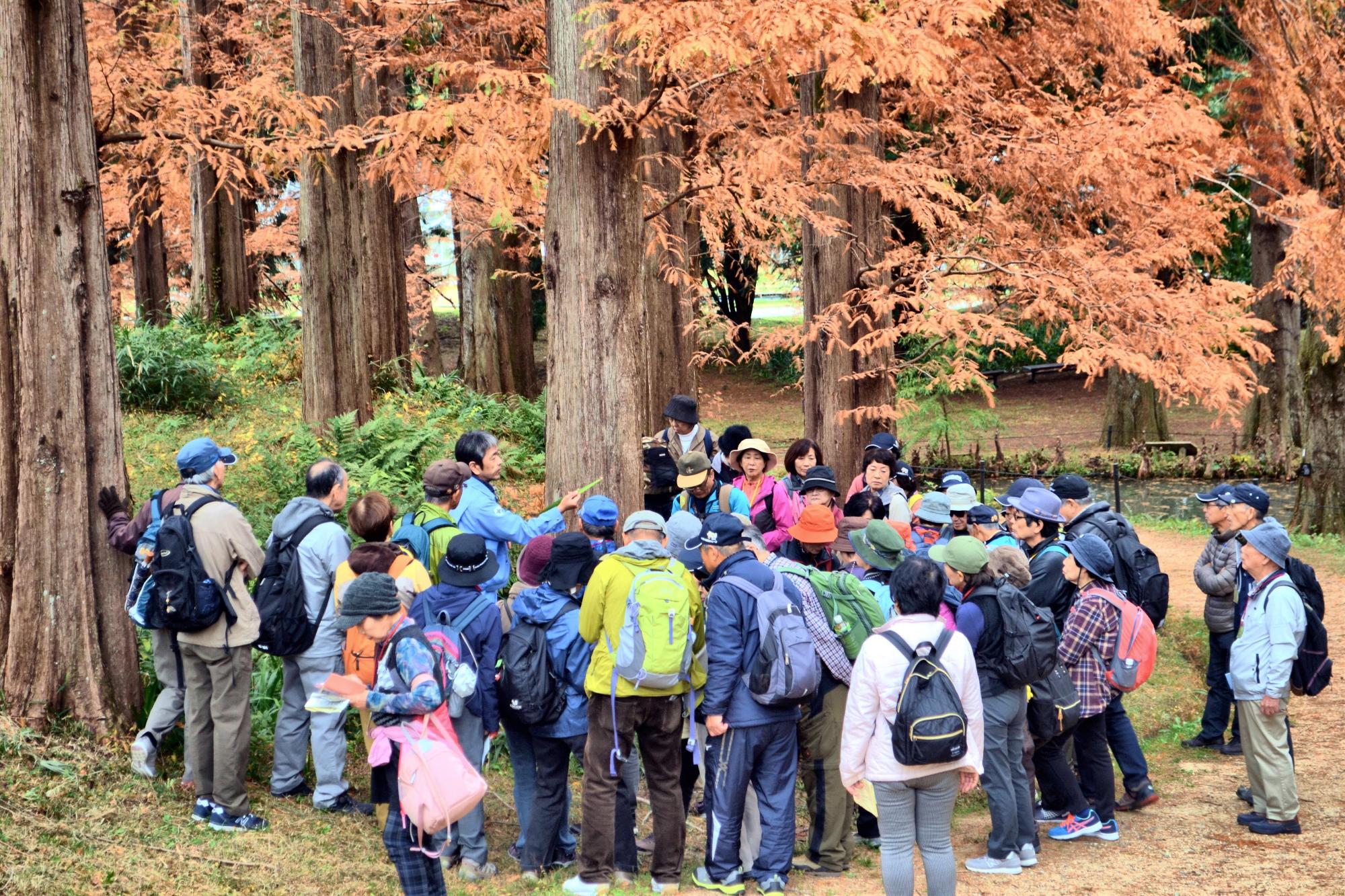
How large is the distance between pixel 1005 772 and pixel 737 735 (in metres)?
1.48

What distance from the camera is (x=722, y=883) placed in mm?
5645

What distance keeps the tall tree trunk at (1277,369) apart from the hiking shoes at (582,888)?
71.2ft

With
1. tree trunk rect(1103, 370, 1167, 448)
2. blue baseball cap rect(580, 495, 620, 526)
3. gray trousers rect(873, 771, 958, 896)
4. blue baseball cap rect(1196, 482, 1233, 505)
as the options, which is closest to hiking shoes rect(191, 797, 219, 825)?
blue baseball cap rect(580, 495, 620, 526)

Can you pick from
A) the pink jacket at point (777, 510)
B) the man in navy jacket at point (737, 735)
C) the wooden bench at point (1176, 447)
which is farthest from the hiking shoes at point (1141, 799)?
the wooden bench at point (1176, 447)

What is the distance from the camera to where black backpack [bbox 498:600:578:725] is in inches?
219

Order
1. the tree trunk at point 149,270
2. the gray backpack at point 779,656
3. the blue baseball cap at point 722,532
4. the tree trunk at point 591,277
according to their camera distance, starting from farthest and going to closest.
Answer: the tree trunk at point 149,270 < the tree trunk at point 591,277 < the blue baseball cap at point 722,532 < the gray backpack at point 779,656

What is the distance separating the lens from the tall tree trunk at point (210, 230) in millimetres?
17578

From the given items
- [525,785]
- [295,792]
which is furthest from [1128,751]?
[295,792]

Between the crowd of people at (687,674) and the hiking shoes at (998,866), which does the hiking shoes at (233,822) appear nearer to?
the crowd of people at (687,674)

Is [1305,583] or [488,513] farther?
[1305,583]

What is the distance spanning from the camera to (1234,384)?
9.88m

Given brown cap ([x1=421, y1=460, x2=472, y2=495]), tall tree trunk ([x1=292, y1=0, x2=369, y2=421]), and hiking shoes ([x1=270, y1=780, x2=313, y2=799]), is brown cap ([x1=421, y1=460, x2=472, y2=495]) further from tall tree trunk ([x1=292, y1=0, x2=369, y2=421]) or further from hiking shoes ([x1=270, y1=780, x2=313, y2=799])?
tall tree trunk ([x1=292, y1=0, x2=369, y2=421])

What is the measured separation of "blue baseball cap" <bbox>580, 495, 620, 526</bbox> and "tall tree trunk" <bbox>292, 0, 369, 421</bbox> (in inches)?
299

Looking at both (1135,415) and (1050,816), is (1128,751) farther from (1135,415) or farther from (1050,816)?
(1135,415)
